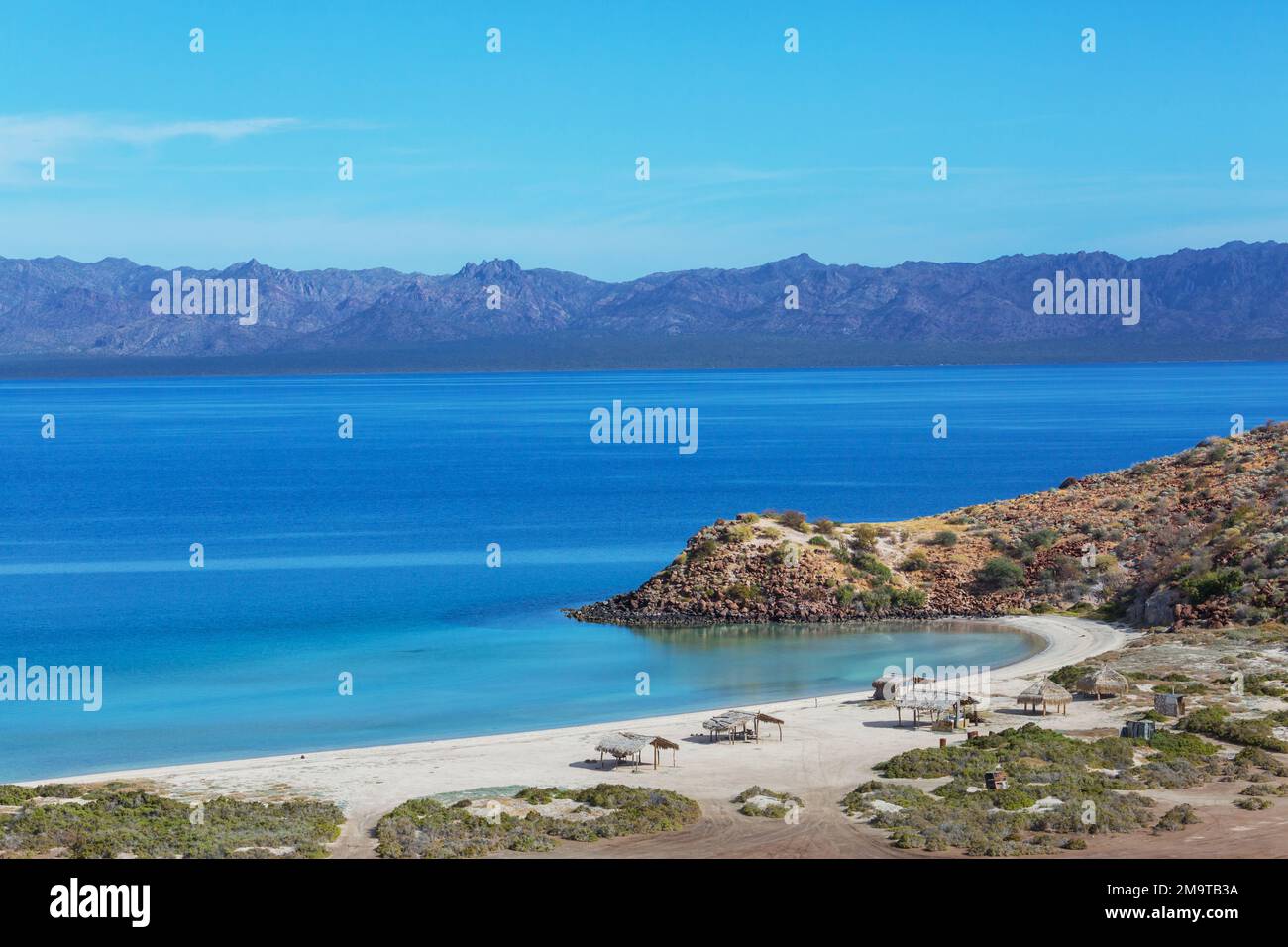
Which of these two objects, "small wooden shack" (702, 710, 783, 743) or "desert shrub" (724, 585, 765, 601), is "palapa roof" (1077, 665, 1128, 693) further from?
"desert shrub" (724, 585, 765, 601)

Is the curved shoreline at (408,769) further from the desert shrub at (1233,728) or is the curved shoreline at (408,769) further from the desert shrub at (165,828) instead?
the desert shrub at (1233,728)

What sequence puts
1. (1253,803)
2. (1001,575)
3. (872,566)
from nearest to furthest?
(1253,803)
(1001,575)
(872,566)

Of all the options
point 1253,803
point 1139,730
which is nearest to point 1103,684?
point 1139,730

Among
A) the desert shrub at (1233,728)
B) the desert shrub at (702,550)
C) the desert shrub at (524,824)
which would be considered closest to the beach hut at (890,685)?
the desert shrub at (1233,728)

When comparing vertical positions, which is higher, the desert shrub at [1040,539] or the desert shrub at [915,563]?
the desert shrub at [1040,539]

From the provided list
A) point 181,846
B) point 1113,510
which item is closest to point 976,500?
point 1113,510

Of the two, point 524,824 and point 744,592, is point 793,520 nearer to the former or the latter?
point 744,592

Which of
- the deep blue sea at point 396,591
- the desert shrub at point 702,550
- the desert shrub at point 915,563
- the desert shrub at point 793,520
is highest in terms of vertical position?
the desert shrub at point 793,520
